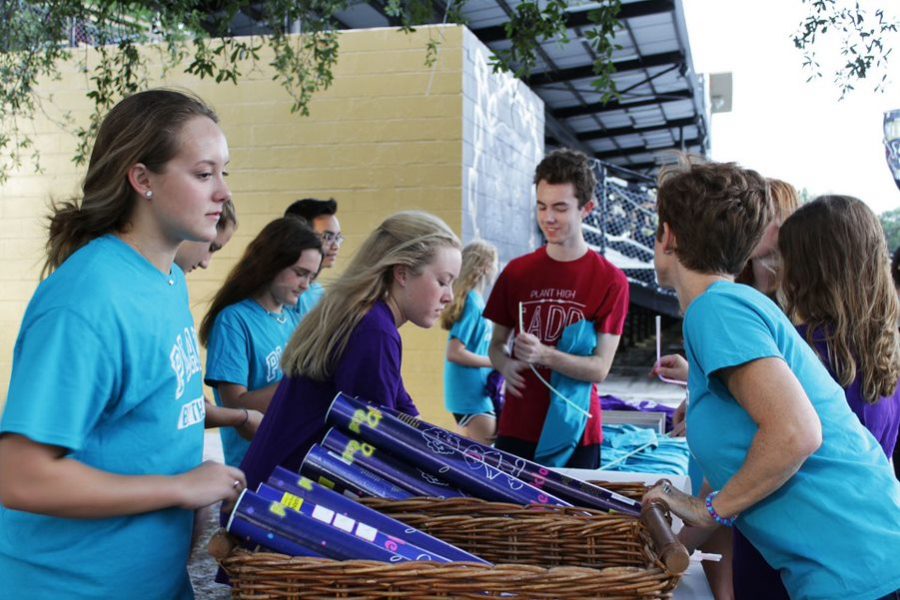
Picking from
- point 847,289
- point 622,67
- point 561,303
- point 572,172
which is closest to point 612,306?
point 561,303

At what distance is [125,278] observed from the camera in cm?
120

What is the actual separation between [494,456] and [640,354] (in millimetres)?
14917

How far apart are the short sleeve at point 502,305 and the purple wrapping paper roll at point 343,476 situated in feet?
6.10

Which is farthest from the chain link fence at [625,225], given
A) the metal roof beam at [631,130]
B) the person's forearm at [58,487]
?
the person's forearm at [58,487]

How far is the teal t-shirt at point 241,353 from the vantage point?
8.73 feet

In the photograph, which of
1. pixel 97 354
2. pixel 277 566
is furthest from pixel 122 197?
pixel 277 566

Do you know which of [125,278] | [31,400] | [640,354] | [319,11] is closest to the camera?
[31,400]

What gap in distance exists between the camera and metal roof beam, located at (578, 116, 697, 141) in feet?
54.7

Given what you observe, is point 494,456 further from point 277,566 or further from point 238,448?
point 238,448

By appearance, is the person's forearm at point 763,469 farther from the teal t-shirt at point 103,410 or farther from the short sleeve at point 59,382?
the short sleeve at point 59,382

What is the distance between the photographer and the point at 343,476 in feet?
4.58

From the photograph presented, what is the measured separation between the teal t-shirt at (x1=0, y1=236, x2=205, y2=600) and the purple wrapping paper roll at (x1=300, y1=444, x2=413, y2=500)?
19 cm

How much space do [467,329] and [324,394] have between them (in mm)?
3072

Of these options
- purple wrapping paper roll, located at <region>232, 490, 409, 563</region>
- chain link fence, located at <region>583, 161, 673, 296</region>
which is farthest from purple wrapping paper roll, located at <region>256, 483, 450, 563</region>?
chain link fence, located at <region>583, 161, 673, 296</region>
